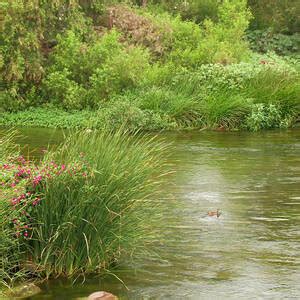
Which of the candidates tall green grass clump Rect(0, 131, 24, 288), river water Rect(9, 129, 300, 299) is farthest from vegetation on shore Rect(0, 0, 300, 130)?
A: tall green grass clump Rect(0, 131, 24, 288)

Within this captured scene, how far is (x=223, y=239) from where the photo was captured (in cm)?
847

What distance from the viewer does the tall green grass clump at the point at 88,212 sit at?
662 centimetres

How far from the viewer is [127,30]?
82.5 feet

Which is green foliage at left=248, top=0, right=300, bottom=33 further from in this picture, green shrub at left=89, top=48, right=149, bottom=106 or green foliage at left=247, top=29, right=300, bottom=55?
green shrub at left=89, top=48, right=149, bottom=106

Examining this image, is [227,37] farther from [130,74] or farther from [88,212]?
[88,212]

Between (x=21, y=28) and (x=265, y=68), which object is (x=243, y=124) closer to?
(x=265, y=68)

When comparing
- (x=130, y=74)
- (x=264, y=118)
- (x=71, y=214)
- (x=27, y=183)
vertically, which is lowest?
(x=264, y=118)

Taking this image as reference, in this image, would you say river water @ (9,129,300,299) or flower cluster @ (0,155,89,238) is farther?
river water @ (9,129,300,299)

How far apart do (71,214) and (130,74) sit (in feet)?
49.4

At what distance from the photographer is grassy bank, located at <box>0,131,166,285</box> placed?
6.55 metres

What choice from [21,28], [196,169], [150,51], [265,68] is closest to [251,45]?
[150,51]

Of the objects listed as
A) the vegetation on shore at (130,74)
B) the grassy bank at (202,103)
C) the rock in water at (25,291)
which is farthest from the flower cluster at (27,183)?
Answer: the grassy bank at (202,103)

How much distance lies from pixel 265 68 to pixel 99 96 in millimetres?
4776

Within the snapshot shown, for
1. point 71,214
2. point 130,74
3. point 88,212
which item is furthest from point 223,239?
point 130,74
